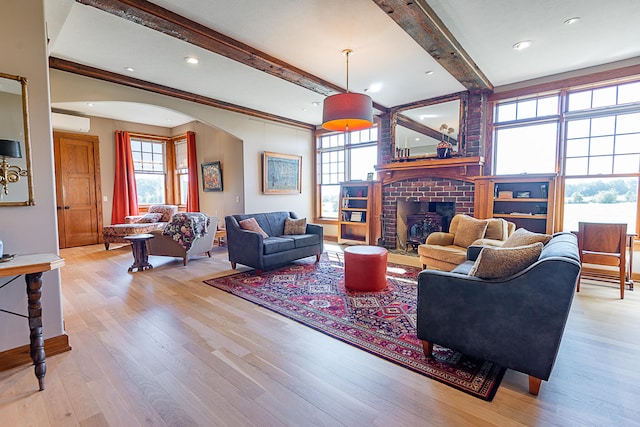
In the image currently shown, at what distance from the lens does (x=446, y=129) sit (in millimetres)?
5414

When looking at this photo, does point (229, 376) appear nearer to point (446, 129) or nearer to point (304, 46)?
point (304, 46)

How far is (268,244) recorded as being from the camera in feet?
14.0

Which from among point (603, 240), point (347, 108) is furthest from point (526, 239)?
point (347, 108)

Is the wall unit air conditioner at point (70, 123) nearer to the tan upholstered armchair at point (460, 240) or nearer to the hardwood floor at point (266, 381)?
the hardwood floor at point (266, 381)

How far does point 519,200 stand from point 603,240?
1.20 m

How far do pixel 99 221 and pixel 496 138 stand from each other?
27.3 feet

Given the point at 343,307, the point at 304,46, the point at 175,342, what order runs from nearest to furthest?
the point at 175,342 < the point at 343,307 < the point at 304,46

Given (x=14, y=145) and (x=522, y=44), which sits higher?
(x=522, y=44)

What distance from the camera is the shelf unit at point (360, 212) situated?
6.38m

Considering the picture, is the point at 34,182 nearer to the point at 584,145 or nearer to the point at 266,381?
the point at 266,381

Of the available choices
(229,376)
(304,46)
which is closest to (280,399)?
(229,376)

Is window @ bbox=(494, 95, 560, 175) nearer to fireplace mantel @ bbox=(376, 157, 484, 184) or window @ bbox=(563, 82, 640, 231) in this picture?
window @ bbox=(563, 82, 640, 231)

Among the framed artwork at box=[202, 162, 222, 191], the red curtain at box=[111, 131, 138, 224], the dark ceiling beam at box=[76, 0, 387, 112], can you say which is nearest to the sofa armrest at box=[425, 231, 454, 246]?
the dark ceiling beam at box=[76, 0, 387, 112]

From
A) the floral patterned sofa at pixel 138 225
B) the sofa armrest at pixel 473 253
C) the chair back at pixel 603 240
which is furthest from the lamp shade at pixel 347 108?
the floral patterned sofa at pixel 138 225
